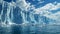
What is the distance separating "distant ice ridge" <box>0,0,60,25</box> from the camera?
21.7 ft

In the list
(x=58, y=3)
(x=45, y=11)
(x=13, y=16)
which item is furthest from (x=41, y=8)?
(x=13, y=16)

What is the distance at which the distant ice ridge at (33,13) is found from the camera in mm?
6621

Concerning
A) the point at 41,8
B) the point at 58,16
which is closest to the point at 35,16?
the point at 41,8

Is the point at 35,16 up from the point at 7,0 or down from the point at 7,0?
down

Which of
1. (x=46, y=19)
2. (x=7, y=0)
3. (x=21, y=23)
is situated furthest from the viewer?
(x=21, y=23)

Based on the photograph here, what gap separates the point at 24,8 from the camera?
6.88 metres

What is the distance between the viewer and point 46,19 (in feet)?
21.0

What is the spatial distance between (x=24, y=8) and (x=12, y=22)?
0.77 meters

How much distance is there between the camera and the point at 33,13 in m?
6.77

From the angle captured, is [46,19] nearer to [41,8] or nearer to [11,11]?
[41,8]

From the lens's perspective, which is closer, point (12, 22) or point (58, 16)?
point (58, 16)

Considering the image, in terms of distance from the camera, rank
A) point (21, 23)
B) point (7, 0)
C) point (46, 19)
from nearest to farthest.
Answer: point (46, 19)
point (7, 0)
point (21, 23)

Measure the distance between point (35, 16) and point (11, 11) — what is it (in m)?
0.98

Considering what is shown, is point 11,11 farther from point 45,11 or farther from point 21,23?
point 45,11
